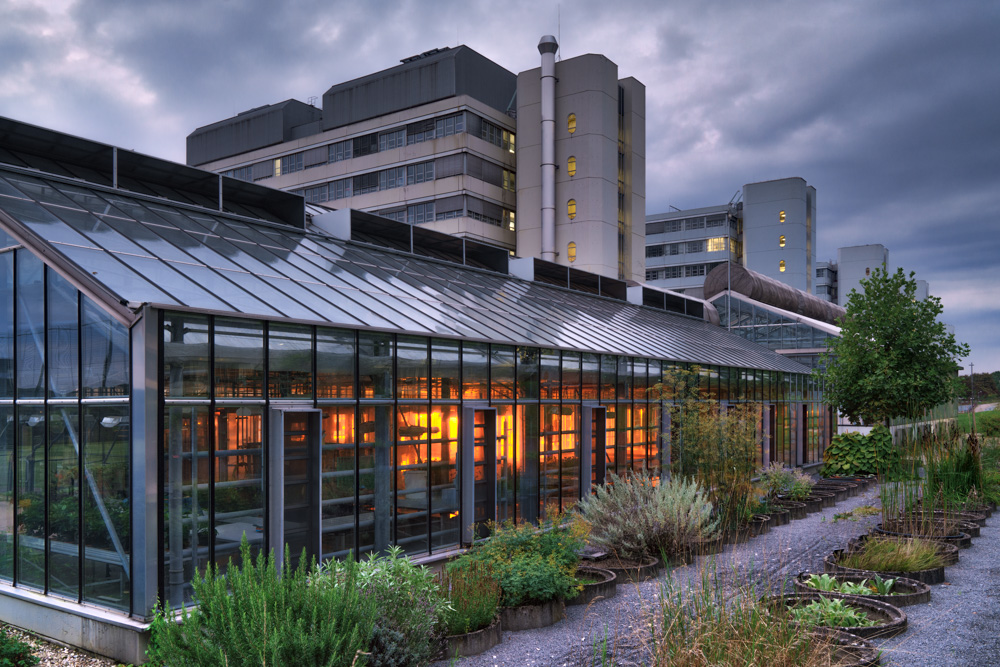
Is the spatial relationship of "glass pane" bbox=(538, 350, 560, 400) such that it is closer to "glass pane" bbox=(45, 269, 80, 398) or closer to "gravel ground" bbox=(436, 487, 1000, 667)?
"gravel ground" bbox=(436, 487, 1000, 667)

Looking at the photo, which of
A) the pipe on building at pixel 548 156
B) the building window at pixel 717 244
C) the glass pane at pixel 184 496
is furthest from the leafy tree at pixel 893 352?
the building window at pixel 717 244

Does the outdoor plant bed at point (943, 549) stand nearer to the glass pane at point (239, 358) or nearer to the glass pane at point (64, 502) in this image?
the glass pane at point (239, 358)

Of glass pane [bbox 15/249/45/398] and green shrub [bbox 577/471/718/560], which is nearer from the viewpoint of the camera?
glass pane [bbox 15/249/45/398]

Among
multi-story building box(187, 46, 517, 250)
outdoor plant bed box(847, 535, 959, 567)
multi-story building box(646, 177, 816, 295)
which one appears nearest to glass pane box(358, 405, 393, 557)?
outdoor plant bed box(847, 535, 959, 567)

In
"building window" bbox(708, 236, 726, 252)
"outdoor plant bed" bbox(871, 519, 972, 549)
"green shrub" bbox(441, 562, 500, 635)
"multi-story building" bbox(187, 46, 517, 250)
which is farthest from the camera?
"building window" bbox(708, 236, 726, 252)

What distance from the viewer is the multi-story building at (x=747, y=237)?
6844 cm

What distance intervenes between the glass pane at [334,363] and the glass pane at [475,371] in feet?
8.09

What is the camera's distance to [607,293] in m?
27.4

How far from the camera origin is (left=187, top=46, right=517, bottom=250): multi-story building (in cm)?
4212

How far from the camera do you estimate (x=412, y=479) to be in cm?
1120

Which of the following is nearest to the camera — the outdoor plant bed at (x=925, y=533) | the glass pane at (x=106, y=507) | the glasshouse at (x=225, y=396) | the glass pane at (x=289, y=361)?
the glass pane at (x=106, y=507)

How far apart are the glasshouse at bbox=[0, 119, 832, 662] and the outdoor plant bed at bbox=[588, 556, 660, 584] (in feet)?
7.79

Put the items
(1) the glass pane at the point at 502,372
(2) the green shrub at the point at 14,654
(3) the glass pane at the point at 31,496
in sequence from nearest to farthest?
(2) the green shrub at the point at 14,654 < (3) the glass pane at the point at 31,496 < (1) the glass pane at the point at 502,372

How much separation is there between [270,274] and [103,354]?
3.52 meters
